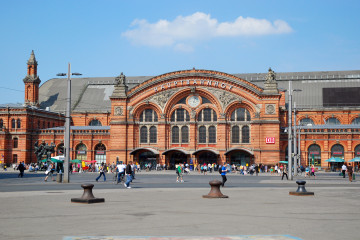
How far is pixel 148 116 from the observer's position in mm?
75500

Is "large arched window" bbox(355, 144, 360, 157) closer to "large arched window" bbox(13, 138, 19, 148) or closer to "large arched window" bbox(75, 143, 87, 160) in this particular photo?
"large arched window" bbox(75, 143, 87, 160)

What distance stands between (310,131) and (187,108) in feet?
61.5

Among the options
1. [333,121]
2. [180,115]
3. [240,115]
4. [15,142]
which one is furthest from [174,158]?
[333,121]

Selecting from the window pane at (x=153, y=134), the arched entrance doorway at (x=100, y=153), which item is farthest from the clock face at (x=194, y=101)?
the arched entrance doorway at (x=100, y=153)

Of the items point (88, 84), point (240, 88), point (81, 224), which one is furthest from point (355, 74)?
point (81, 224)

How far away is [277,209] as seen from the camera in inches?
696

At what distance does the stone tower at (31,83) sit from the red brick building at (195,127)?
9.00 m

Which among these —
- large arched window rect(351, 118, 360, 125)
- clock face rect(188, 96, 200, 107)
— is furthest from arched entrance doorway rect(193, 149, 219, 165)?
large arched window rect(351, 118, 360, 125)

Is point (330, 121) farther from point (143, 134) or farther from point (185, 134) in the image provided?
point (143, 134)

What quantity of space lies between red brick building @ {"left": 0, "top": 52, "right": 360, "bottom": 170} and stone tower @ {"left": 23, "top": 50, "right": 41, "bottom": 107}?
900 cm

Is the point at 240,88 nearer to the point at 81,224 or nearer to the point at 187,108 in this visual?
the point at 187,108

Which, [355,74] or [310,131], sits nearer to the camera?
[310,131]

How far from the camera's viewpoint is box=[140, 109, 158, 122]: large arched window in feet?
247

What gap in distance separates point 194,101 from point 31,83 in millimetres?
34546
